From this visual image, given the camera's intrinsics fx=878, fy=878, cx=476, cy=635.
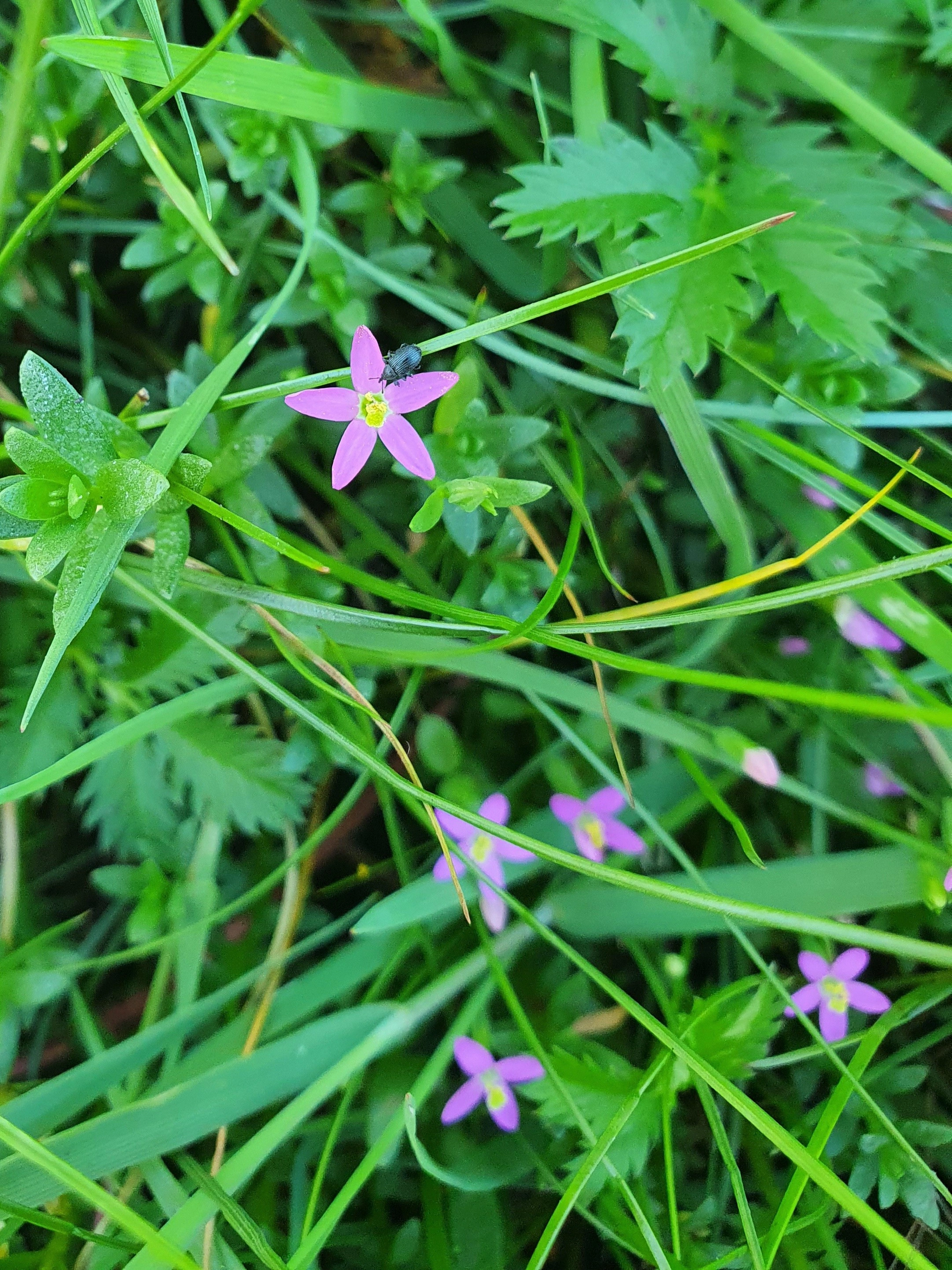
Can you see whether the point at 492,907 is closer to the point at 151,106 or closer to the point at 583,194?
the point at 583,194

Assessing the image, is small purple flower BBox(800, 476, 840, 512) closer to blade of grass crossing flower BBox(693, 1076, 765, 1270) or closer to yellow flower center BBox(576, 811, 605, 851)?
yellow flower center BBox(576, 811, 605, 851)

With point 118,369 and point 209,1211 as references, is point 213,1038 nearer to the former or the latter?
point 209,1211

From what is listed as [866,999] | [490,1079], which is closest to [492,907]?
[490,1079]

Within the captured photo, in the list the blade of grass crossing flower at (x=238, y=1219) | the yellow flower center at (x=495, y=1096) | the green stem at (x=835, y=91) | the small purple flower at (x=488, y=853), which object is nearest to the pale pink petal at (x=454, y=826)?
the small purple flower at (x=488, y=853)

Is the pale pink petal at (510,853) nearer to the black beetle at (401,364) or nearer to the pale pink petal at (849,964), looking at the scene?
the pale pink petal at (849,964)

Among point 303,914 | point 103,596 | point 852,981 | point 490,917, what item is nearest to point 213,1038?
point 303,914

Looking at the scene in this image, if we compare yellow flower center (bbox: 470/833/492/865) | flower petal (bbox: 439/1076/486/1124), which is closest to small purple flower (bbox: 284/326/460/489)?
yellow flower center (bbox: 470/833/492/865)
